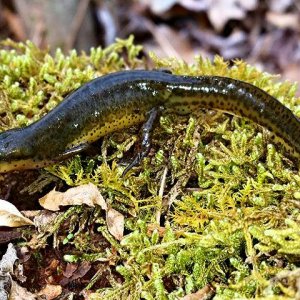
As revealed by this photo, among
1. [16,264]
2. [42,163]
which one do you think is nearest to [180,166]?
[42,163]

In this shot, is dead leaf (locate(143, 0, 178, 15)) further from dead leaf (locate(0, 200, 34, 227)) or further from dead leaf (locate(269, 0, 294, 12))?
dead leaf (locate(0, 200, 34, 227))

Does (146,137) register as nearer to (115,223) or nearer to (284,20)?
(115,223)

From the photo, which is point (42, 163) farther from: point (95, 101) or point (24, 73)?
point (24, 73)

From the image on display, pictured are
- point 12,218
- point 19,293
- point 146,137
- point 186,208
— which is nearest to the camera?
point 19,293

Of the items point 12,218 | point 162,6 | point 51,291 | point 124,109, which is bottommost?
point 51,291

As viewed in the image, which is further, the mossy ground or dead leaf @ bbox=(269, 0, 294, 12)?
dead leaf @ bbox=(269, 0, 294, 12)

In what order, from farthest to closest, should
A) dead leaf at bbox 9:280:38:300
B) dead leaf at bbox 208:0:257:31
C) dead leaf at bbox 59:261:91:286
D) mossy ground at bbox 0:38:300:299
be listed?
dead leaf at bbox 208:0:257:31 → dead leaf at bbox 59:261:91:286 → dead leaf at bbox 9:280:38:300 → mossy ground at bbox 0:38:300:299

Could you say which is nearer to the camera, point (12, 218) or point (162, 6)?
point (12, 218)

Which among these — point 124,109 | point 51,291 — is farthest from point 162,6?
point 51,291

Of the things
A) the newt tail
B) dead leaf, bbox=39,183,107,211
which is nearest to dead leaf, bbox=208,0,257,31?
the newt tail
